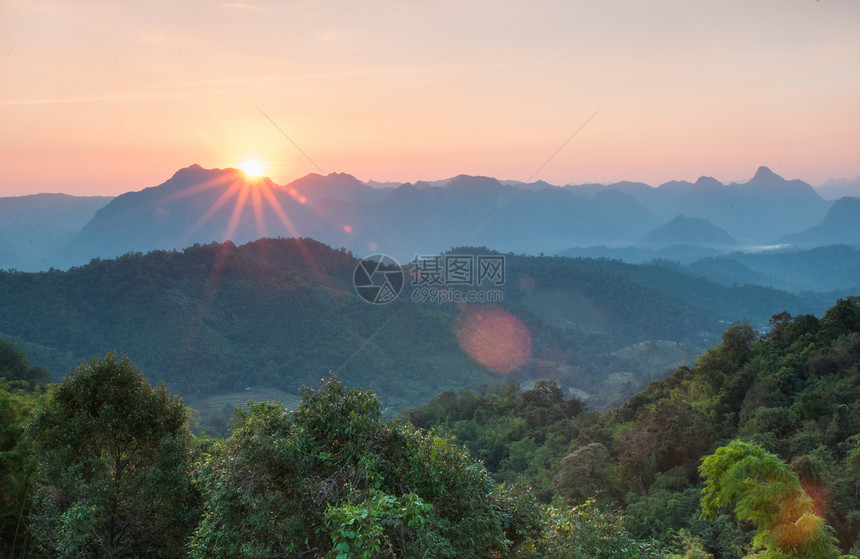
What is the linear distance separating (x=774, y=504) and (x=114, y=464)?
8.86 meters

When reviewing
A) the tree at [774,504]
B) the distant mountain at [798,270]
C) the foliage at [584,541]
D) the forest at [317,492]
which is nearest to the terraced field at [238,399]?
the forest at [317,492]

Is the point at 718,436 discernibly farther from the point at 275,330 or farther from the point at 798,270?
the point at 798,270

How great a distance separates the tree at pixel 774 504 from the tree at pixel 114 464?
7364mm

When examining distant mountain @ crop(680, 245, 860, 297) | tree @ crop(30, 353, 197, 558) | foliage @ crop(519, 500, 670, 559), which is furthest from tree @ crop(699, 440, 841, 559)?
distant mountain @ crop(680, 245, 860, 297)

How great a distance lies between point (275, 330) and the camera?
62.3m

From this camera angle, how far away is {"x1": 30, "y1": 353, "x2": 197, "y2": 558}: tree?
729 cm

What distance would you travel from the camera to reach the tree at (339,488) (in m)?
4.63

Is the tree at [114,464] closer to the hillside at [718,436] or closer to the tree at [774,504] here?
the tree at [774,504]

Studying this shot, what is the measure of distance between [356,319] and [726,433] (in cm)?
5324

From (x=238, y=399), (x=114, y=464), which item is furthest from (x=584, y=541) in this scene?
(x=238, y=399)

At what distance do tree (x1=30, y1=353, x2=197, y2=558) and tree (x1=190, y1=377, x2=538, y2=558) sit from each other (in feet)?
7.50

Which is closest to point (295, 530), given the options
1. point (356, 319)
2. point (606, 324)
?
point (356, 319)

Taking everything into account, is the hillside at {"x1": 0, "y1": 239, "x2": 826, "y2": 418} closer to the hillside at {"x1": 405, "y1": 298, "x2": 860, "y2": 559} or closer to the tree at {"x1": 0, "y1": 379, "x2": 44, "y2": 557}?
the hillside at {"x1": 405, "y1": 298, "x2": 860, "y2": 559}

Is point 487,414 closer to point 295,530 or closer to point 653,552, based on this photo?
point 653,552
